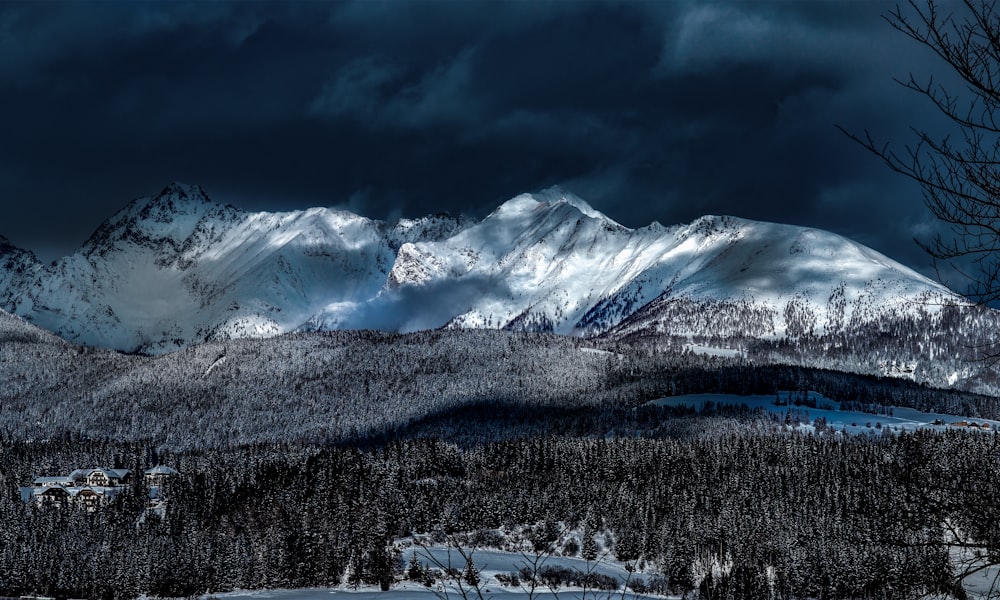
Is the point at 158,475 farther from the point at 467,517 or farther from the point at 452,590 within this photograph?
the point at 452,590

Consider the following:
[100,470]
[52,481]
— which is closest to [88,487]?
[52,481]

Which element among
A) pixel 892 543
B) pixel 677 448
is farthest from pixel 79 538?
pixel 892 543

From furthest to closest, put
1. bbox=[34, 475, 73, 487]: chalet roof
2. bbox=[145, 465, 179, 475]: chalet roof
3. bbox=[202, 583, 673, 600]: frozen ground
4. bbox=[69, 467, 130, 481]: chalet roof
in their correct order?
bbox=[145, 465, 179, 475]: chalet roof → bbox=[69, 467, 130, 481]: chalet roof → bbox=[34, 475, 73, 487]: chalet roof → bbox=[202, 583, 673, 600]: frozen ground

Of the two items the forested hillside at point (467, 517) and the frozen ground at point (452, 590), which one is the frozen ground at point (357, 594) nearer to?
the frozen ground at point (452, 590)

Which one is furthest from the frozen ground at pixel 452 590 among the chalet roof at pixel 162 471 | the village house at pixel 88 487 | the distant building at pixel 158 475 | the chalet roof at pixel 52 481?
the chalet roof at pixel 162 471

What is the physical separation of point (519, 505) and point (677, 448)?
51.3 meters

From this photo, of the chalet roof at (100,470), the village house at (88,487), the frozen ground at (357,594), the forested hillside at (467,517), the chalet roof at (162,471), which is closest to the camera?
the frozen ground at (357,594)

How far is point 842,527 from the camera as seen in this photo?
135000mm

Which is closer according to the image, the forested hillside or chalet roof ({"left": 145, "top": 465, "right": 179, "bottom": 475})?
the forested hillside

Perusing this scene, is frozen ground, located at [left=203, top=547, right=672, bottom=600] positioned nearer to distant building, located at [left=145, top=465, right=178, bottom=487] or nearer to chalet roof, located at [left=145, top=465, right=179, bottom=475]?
distant building, located at [left=145, top=465, right=178, bottom=487]

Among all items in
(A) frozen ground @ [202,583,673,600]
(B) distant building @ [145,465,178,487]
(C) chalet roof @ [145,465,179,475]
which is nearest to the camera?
(A) frozen ground @ [202,583,673,600]

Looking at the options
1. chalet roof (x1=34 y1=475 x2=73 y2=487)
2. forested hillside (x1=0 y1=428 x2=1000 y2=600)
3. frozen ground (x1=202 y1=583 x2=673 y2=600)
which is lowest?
frozen ground (x1=202 y1=583 x2=673 y2=600)

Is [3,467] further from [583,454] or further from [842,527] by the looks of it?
[842,527]

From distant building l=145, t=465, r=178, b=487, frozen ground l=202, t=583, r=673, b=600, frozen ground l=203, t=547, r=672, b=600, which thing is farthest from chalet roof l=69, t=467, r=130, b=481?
frozen ground l=202, t=583, r=673, b=600
